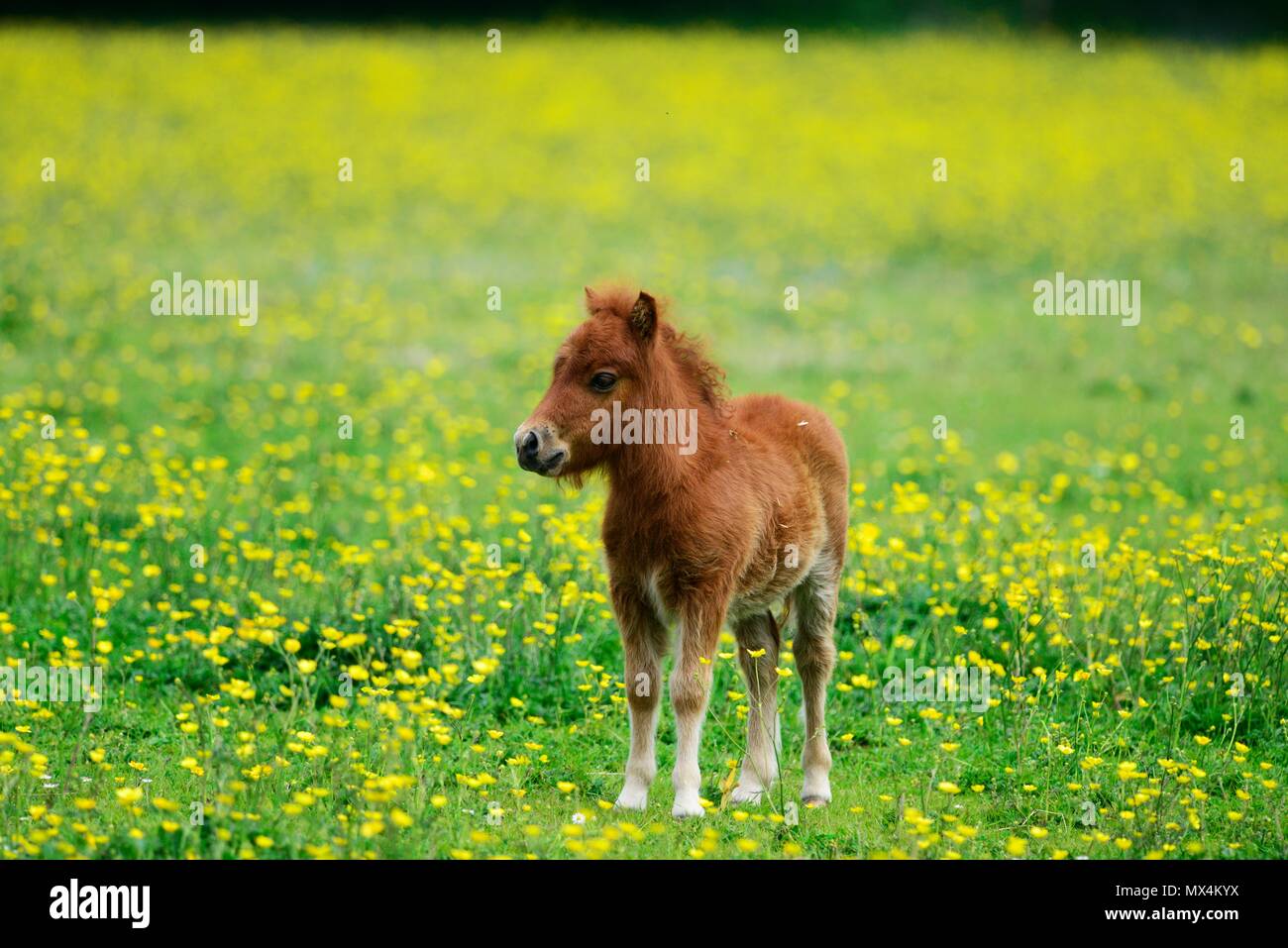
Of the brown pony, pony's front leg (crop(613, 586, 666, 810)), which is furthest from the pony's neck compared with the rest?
pony's front leg (crop(613, 586, 666, 810))

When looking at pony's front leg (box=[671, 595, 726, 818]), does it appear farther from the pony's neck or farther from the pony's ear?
the pony's ear

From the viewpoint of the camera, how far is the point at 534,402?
48.7 ft

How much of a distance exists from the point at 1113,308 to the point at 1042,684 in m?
12.8

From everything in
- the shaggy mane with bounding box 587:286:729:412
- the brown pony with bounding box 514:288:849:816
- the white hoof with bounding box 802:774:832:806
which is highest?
the shaggy mane with bounding box 587:286:729:412

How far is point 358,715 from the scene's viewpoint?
729cm

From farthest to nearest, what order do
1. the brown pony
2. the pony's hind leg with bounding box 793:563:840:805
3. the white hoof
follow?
1. the pony's hind leg with bounding box 793:563:840:805
2. the white hoof
3. the brown pony

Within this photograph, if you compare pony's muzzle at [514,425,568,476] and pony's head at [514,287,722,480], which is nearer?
pony's muzzle at [514,425,568,476]

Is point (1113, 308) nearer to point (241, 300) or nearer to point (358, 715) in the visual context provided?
point (241, 300)

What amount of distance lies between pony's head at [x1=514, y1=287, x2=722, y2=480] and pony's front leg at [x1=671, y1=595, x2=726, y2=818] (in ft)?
2.62

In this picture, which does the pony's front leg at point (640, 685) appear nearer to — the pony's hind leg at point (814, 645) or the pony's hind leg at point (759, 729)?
the pony's hind leg at point (759, 729)

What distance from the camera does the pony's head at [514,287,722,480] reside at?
6.06 metres

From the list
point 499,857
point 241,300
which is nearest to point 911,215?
point 241,300

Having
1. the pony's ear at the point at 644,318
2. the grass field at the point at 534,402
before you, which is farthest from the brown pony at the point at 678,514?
the grass field at the point at 534,402

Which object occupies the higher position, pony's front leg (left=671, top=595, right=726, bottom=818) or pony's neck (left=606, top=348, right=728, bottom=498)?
pony's neck (left=606, top=348, right=728, bottom=498)
